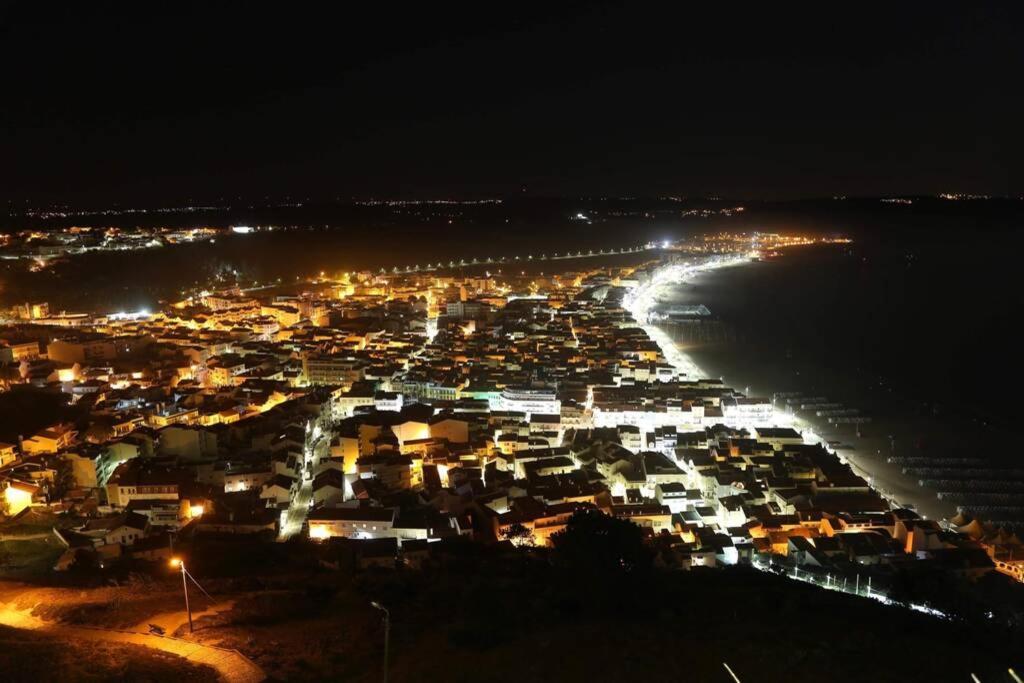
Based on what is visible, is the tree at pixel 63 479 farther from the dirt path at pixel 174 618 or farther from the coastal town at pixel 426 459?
the dirt path at pixel 174 618

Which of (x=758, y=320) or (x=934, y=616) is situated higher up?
(x=758, y=320)

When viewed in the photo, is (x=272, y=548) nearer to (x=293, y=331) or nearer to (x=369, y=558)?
(x=369, y=558)

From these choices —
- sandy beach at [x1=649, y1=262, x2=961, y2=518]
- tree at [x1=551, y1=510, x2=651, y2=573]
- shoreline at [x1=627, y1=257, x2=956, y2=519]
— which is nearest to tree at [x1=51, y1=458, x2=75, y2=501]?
tree at [x1=551, y1=510, x2=651, y2=573]

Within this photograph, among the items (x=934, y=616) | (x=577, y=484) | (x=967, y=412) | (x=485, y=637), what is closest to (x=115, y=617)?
(x=485, y=637)

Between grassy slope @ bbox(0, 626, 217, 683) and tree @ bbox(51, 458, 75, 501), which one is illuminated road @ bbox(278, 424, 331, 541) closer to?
tree @ bbox(51, 458, 75, 501)

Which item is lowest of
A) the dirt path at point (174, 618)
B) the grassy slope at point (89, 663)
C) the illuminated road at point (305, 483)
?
the illuminated road at point (305, 483)

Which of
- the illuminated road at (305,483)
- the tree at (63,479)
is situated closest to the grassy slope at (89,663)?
the illuminated road at (305,483)
